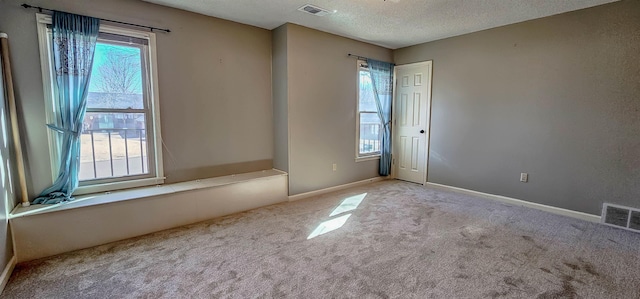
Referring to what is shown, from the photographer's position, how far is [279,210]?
11.5ft

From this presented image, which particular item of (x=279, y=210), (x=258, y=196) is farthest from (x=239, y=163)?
(x=279, y=210)

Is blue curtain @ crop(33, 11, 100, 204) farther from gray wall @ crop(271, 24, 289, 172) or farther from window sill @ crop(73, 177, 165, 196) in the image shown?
gray wall @ crop(271, 24, 289, 172)

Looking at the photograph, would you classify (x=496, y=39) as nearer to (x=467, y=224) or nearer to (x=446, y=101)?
(x=446, y=101)

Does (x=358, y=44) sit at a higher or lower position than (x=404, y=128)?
higher

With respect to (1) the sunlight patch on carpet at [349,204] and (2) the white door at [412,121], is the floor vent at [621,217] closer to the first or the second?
(2) the white door at [412,121]

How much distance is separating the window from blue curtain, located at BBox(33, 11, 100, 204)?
3.46m

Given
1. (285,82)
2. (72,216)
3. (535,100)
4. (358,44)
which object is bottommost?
(72,216)

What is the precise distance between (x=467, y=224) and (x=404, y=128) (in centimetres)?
230

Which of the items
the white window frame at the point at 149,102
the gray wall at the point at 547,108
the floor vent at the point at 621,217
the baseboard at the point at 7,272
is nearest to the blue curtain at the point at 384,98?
the gray wall at the point at 547,108

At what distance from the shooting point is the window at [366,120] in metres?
4.68

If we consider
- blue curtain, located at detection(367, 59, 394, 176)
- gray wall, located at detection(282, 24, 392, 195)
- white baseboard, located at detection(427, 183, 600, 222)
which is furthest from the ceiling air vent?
white baseboard, located at detection(427, 183, 600, 222)

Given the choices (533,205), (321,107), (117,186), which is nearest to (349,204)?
(321,107)

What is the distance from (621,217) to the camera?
296cm

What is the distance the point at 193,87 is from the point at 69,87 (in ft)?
3.63
